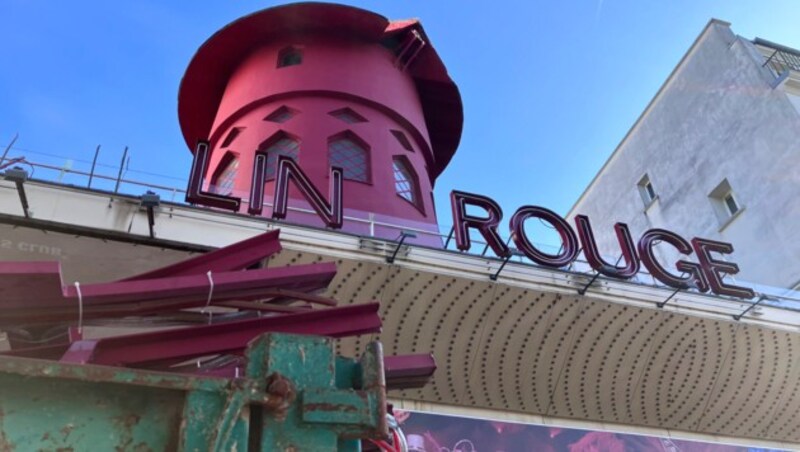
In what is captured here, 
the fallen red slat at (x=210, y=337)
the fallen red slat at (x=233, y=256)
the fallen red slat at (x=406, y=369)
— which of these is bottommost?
the fallen red slat at (x=406, y=369)

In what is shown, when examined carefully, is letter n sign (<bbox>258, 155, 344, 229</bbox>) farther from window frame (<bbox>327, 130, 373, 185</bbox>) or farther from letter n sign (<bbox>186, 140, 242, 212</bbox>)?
window frame (<bbox>327, 130, 373, 185</bbox>)

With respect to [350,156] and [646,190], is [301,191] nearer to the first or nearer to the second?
[350,156]

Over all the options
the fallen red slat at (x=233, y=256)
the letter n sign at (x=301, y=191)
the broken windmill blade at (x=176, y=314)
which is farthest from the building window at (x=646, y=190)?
the broken windmill blade at (x=176, y=314)

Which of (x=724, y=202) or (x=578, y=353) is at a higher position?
(x=724, y=202)

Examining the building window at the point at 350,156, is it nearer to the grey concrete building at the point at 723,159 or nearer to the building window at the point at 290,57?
the building window at the point at 290,57

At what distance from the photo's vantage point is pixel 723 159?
34.6 feet

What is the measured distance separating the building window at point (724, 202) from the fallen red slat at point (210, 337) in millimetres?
9925

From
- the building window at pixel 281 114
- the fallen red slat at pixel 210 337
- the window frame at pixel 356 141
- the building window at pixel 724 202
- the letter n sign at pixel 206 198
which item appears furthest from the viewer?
the building window at pixel 724 202

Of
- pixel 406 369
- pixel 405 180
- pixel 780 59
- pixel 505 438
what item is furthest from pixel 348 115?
pixel 780 59

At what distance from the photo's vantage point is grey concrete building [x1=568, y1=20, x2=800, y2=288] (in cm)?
911

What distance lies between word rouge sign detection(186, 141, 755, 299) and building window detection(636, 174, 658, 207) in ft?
20.6

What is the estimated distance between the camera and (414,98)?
9555mm

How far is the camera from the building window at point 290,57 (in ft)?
29.7

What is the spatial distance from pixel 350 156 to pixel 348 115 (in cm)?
75
